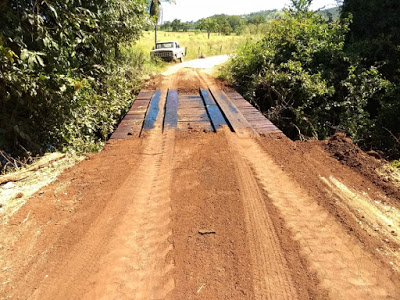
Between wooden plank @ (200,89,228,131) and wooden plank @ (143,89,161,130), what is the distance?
1.35 metres

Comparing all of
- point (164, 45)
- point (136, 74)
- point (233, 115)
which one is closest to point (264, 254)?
point (233, 115)

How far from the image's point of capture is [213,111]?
6.57m

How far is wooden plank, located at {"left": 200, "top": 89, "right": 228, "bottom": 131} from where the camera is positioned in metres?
5.74

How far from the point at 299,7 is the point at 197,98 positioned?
6236 millimetres

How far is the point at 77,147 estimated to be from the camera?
5.49 meters

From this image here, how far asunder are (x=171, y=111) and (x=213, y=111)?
1092mm

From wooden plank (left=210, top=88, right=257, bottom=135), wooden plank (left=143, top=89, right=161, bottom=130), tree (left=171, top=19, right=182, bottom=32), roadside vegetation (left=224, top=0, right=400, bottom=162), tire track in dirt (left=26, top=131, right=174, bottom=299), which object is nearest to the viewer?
tire track in dirt (left=26, top=131, right=174, bottom=299)

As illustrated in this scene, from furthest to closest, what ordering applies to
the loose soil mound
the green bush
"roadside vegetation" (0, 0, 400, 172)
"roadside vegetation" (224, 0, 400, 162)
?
"roadside vegetation" (224, 0, 400, 162), "roadside vegetation" (0, 0, 400, 172), the green bush, the loose soil mound

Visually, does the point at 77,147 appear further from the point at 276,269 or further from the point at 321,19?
the point at 321,19

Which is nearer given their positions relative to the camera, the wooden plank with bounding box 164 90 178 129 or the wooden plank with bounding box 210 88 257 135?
the wooden plank with bounding box 210 88 257 135

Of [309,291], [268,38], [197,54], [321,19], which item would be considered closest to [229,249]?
[309,291]

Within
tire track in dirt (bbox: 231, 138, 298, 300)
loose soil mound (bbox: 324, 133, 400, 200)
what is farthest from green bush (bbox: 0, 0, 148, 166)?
loose soil mound (bbox: 324, 133, 400, 200)

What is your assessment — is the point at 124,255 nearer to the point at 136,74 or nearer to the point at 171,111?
the point at 171,111

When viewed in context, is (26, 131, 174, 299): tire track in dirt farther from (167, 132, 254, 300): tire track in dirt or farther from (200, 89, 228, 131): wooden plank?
(200, 89, 228, 131): wooden plank
